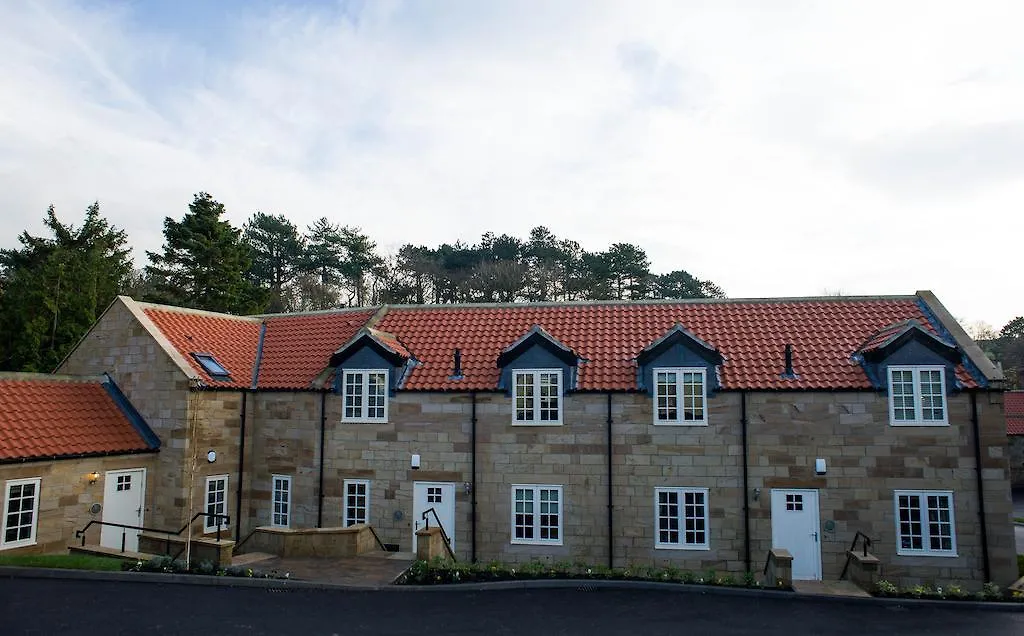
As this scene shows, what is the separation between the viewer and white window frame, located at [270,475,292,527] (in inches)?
858

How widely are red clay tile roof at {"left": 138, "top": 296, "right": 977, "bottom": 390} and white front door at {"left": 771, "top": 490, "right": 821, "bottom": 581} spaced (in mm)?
3192

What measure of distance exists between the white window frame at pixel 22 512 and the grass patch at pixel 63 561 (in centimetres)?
55

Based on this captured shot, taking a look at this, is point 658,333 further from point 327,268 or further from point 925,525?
point 327,268

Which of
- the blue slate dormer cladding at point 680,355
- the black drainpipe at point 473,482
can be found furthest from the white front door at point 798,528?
the black drainpipe at point 473,482

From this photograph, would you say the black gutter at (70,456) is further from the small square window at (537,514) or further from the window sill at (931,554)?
the window sill at (931,554)

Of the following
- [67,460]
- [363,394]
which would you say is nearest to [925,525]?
[363,394]

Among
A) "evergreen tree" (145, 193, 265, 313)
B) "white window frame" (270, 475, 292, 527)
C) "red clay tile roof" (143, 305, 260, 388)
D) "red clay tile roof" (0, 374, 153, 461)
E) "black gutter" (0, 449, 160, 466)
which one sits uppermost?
"evergreen tree" (145, 193, 265, 313)

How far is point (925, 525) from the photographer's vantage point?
1828cm

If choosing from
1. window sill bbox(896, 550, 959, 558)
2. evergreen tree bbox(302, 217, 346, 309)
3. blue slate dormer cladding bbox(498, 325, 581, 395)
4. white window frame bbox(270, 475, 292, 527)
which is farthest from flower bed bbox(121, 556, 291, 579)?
evergreen tree bbox(302, 217, 346, 309)

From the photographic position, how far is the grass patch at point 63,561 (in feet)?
49.9

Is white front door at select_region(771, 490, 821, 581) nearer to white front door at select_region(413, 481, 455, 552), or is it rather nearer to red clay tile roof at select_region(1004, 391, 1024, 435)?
white front door at select_region(413, 481, 455, 552)

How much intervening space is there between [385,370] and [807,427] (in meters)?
13.0

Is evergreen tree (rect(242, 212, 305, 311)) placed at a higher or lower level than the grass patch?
higher

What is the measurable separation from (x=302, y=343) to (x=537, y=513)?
431 inches
